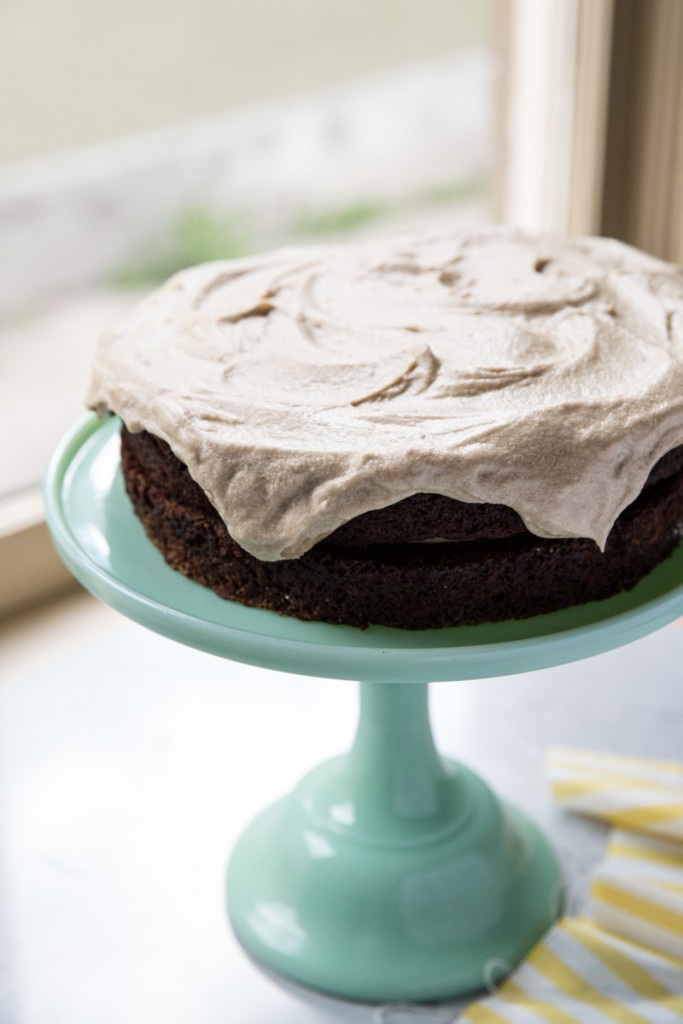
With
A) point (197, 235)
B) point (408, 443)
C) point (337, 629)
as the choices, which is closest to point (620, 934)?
point (337, 629)

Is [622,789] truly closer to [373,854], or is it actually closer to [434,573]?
[373,854]

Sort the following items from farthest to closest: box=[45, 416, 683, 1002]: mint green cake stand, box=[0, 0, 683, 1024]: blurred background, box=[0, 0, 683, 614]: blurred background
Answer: box=[0, 0, 683, 614]: blurred background < box=[0, 0, 683, 1024]: blurred background < box=[45, 416, 683, 1002]: mint green cake stand

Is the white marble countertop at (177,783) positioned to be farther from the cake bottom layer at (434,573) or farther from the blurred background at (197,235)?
the cake bottom layer at (434,573)

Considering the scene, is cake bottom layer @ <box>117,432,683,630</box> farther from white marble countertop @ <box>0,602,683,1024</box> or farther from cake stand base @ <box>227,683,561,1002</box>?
white marble countertop @ <box>0,602,683,1024</box>

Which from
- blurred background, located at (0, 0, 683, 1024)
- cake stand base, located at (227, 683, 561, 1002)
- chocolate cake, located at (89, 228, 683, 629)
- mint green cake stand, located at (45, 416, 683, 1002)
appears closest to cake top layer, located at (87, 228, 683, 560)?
chocolate cake, located at (89, 228, 683, 629)

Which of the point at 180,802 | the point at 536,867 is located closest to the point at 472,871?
the point at 536,867

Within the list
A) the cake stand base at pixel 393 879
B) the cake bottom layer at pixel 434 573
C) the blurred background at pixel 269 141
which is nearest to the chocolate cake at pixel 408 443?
the cake bottom layer at pixel 434 573

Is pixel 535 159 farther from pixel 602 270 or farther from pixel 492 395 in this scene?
pixel 492 395

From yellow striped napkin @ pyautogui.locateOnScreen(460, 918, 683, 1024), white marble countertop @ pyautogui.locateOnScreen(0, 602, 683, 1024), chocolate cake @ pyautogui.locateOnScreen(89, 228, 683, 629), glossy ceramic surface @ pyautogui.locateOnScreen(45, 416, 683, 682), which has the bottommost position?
white marble countertop @ pyautogui.locateOnScreen(0, 602, 683, 1024)
